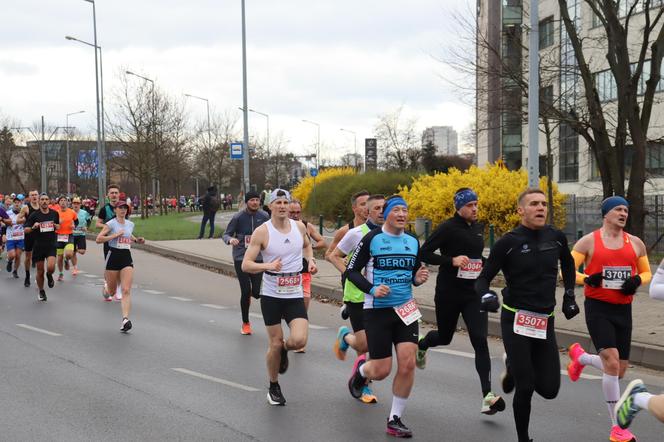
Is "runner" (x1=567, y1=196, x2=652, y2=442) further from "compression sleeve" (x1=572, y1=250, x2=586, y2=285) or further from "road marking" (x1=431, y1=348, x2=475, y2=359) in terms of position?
"road marking" (x1=431, y1=348, x2=475, y2=359)

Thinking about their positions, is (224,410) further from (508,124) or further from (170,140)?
(170,140)

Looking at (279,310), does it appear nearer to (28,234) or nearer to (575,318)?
(575,318)

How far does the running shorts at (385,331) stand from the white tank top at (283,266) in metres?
1.04

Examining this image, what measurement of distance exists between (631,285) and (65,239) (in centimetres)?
1389

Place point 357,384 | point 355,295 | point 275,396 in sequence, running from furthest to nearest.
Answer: point 355,295 < point 357,384 < point 275,396

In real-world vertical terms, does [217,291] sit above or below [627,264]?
below

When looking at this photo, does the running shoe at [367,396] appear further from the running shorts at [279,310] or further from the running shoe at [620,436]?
the running shoe at [620,436]

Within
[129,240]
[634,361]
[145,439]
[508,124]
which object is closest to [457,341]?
[634,361]

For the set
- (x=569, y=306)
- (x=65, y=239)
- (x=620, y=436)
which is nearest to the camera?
(x=620, y=436)

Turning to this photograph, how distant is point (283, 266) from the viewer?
7.21 m

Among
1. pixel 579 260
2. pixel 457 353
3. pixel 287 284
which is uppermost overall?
pixel 579 260

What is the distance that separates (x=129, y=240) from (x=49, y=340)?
1.91 m

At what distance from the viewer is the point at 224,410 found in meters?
6.96

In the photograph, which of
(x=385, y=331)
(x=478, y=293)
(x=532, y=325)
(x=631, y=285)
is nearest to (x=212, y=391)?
(x=385, y=331)
